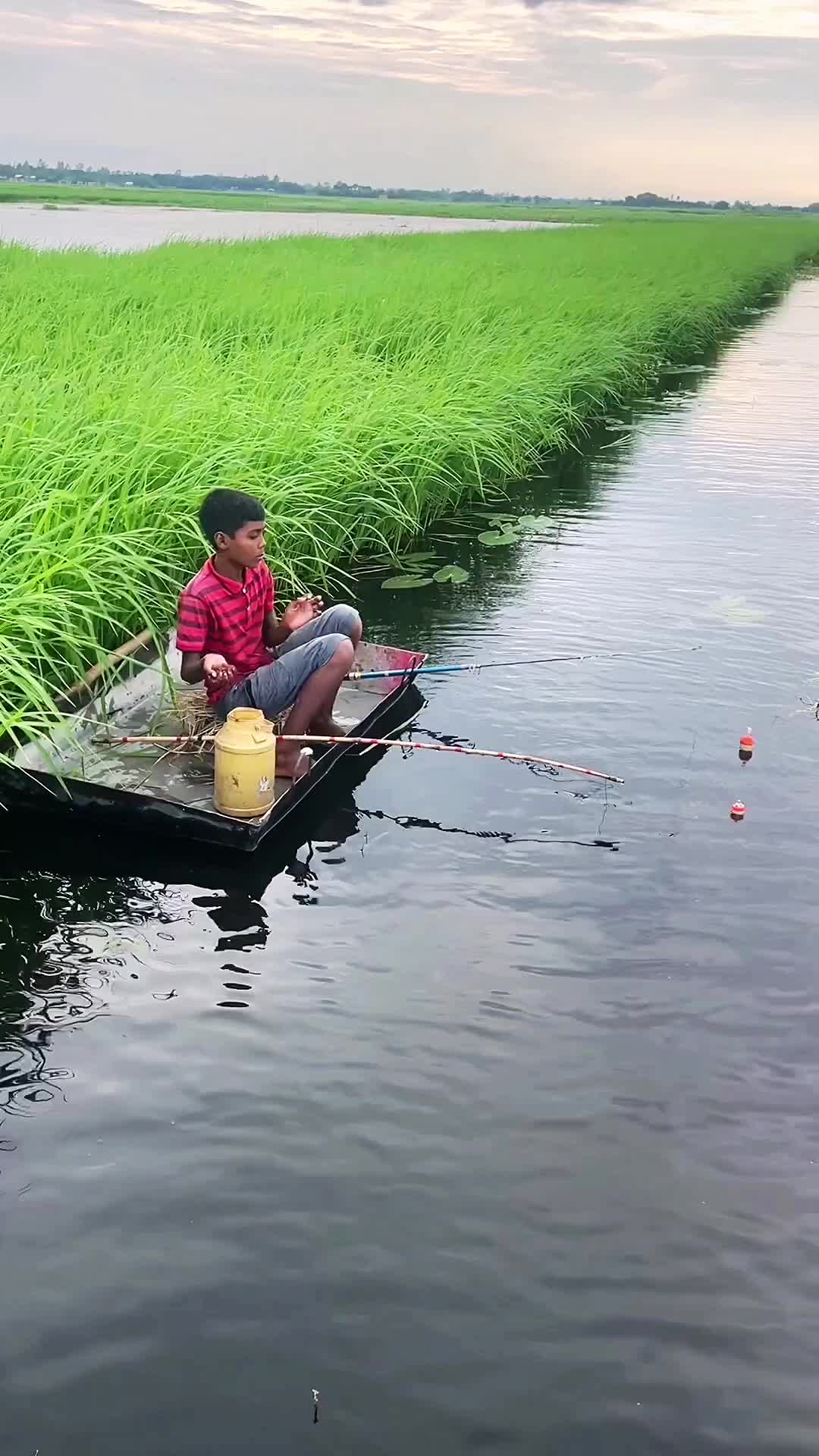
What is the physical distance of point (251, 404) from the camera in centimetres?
742

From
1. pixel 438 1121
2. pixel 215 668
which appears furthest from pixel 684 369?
pixel 438 1121

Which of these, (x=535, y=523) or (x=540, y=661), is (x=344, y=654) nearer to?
A: (x=540, y=661)

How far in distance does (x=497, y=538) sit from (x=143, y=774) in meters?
4.80

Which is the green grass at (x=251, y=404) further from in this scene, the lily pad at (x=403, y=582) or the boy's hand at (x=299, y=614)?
the boy's hand at (x=299, y=614)

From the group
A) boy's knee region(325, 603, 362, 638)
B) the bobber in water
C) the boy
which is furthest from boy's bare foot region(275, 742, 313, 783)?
the bobber in water

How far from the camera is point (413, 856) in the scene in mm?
4324

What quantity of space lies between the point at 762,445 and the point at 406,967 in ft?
33.7

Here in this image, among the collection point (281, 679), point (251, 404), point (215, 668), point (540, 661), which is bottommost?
point (540, 661)

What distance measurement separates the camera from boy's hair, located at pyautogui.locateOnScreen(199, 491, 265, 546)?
164 inches

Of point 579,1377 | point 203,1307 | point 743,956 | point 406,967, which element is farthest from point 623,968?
point 203,1307

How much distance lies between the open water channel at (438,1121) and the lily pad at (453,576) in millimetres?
2488

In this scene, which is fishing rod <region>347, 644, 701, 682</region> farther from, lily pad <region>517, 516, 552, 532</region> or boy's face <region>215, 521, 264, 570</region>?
lily pad <region>517, 516, 552, 532</region>

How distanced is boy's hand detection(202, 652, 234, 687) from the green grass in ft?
1.80

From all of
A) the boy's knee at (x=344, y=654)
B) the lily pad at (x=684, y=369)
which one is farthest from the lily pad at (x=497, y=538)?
the lily pad at (x=684, y=369)
